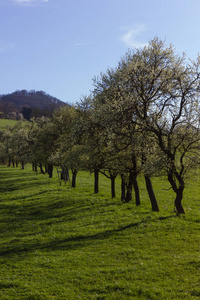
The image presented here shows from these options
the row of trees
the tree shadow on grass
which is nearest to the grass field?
the tree shadow on grass

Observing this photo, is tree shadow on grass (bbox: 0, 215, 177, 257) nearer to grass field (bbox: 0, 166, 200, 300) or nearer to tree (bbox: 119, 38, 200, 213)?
grass field (bbox: 0, 166, 200, 300)

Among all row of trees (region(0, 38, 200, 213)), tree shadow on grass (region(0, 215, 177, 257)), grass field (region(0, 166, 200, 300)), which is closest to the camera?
grass field (region(0, 166, 200, 300))

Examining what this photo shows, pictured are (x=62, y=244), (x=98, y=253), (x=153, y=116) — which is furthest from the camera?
(x=153, y=116)

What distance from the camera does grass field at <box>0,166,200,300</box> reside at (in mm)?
11156

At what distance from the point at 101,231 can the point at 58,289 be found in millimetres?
8304

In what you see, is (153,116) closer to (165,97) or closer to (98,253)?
(165,97)

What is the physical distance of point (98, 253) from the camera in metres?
15.4

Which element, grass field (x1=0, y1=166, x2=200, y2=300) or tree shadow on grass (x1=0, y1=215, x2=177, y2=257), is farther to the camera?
tree shadow on grass (x1=0, y1=215, x2=177, y2=257)

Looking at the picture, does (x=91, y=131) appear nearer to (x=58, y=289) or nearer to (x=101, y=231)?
(x=101, y=231)

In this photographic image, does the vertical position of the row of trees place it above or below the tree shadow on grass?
above

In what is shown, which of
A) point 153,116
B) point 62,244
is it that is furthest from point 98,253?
point 153,116

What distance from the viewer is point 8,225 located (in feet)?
77.0

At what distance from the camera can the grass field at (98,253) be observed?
1116 cm

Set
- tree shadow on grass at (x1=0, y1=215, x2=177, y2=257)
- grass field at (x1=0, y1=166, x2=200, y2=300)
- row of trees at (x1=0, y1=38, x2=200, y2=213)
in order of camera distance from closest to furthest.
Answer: grass field at (x1=0, y1=166, x2=200, y2=300) < tree shadow on grass at (x1=0, y1=215, x2=177, y2=257) < row of trees at (x1=0, y1=38, x2=200, y2=213)
